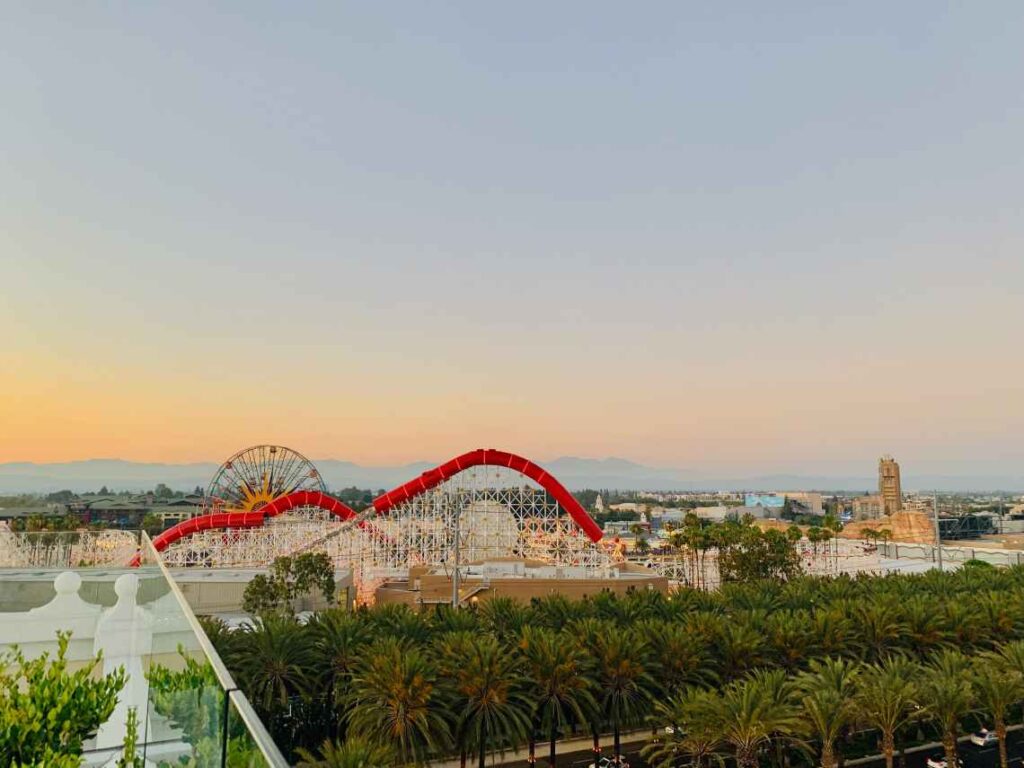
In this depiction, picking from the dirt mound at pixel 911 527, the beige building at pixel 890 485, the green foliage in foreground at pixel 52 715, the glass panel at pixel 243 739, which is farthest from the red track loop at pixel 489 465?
the beige building at pixel 890 485

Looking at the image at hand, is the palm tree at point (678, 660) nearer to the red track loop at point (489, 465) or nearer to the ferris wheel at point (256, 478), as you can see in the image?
the red track loop at point (489, 465)

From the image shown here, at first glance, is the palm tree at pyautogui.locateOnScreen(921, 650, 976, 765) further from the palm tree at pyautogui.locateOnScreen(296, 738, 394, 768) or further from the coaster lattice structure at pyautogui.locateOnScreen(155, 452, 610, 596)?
the coaster lattice structure at pyautogui.locateOnScreen(155, 452, 610, 596)

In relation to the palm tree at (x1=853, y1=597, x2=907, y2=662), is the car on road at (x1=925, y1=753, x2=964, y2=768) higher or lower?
lower

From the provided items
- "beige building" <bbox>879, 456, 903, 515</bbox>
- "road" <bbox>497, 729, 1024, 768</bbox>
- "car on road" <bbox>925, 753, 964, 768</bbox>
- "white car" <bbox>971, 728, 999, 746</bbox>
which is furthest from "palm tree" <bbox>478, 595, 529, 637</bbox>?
"beige building" <bbox>879, 456, 903, 515</bbox>

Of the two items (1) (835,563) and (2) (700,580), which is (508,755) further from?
(1) (835,563)

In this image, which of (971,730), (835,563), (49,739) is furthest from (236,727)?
(835,563)

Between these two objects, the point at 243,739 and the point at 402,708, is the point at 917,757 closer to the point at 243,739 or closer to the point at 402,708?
the point at 402,708

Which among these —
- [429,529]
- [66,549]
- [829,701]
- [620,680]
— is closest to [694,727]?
[620,680]
